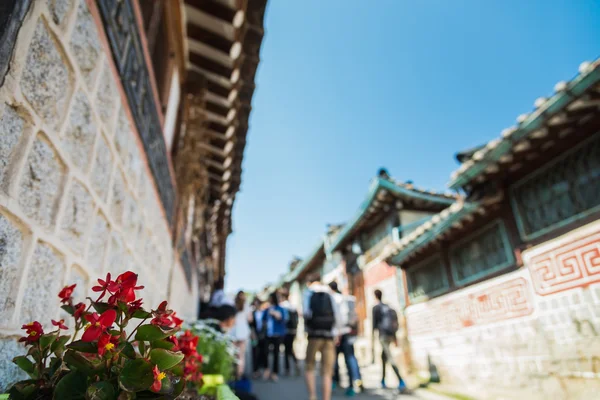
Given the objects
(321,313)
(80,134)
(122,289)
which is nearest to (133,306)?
(122,289)

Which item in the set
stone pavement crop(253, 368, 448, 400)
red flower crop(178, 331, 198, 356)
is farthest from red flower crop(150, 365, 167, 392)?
stone pavement crop(253, 368, 448, 400)

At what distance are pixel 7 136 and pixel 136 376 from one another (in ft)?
2.50

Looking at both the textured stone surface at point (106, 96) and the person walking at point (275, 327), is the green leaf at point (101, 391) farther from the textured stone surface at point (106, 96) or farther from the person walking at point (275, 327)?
the person walking at point (275, 327)

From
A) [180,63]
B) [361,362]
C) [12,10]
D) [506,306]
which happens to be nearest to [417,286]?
[506,306]

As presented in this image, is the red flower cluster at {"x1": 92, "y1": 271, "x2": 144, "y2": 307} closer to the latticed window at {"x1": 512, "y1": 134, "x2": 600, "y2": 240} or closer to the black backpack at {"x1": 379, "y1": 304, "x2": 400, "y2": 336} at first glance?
the latticed window at {"x1": 512, "y1": 134, "x2": 600, "y2": 240}

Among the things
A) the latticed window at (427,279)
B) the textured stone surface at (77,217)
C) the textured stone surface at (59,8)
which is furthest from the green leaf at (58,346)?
the latticed window at (427,279)

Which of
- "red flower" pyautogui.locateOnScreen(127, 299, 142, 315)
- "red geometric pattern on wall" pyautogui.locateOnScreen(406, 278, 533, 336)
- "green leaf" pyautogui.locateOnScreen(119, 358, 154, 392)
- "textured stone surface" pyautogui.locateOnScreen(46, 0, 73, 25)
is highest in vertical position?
"textured stone surface" pyautogui.locateOnScreen(46, 0, 73, 25)

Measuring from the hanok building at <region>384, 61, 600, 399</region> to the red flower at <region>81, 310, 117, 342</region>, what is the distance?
4.01 meters

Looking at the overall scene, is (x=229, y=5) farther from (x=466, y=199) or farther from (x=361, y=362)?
(x=361, y=362)

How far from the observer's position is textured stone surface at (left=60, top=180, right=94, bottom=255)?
4.57 feet

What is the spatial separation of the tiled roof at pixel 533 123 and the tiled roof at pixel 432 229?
0.54m

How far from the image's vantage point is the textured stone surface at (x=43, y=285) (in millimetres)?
1159

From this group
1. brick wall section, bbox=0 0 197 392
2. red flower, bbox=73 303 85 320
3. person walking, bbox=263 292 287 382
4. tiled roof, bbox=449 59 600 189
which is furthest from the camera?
person walking, bbox=263 292 287 382

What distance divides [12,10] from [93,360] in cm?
90
